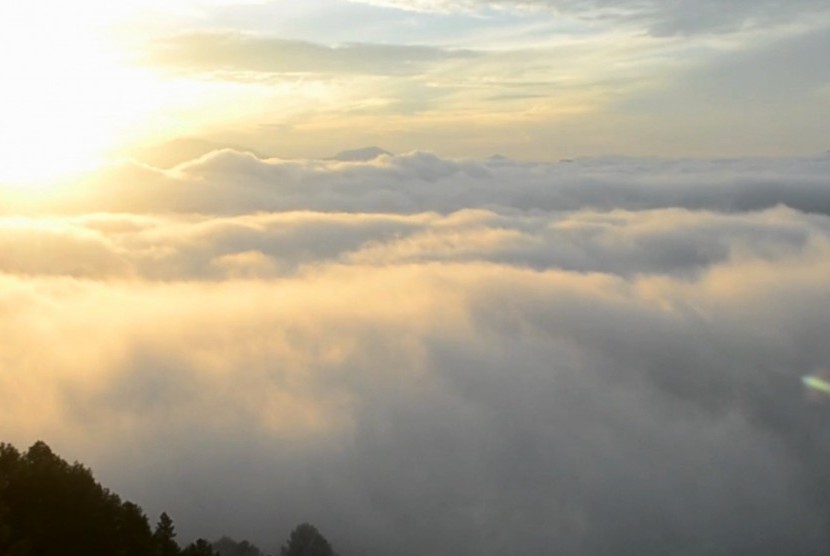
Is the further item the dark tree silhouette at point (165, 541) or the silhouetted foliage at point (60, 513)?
the dark tree silhouette at point (165, 541)

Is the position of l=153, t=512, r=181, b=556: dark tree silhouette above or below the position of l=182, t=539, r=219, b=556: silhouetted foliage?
above

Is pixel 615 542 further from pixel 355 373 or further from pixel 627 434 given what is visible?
pixel 355 373

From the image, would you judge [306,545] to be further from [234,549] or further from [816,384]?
[816,384]

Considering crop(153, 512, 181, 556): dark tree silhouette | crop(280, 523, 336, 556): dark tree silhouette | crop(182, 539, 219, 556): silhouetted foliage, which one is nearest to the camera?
crop(153, 512, 181, 556): dark tree silhouette

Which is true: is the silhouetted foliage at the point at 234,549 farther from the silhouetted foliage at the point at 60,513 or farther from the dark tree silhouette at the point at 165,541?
the silhouetted foliage at the point at 60,513

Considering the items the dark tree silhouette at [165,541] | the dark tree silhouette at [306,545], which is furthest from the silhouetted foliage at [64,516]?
the dark tree silhouette at [306,545]

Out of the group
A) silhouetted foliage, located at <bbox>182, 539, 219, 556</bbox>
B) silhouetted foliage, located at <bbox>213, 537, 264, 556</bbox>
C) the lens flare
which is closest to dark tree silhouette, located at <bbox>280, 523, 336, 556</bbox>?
silhouetted foliage, located at <bbox>213, 537, 264, 556</bbox>

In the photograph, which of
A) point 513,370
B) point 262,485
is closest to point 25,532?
point 262,485

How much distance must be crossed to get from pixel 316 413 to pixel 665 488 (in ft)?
134

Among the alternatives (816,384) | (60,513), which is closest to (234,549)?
(60,513)

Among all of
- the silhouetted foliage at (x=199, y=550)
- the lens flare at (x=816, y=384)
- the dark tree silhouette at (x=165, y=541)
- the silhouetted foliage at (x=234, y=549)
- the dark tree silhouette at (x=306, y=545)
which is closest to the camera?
the dark tree silhouette at (x=165, y=541)

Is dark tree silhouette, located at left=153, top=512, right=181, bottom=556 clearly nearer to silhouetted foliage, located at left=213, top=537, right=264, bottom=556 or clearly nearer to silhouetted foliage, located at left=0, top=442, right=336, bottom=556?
silhouetted foliage, located at left=0, top=442, right=336, bottom=556

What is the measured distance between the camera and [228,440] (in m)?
89.9

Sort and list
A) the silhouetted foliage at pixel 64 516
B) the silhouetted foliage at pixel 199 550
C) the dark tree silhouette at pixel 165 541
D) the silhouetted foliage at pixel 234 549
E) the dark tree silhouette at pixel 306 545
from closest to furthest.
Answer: the silhouetted foliage at pixel 64 516, the dark tree silhouette at pixel 165 541, the silhouetted foliage at pixel 199 550, the silhouetted foliage at pixel 234 549, the dark tree silhouette at pixel 306 545
